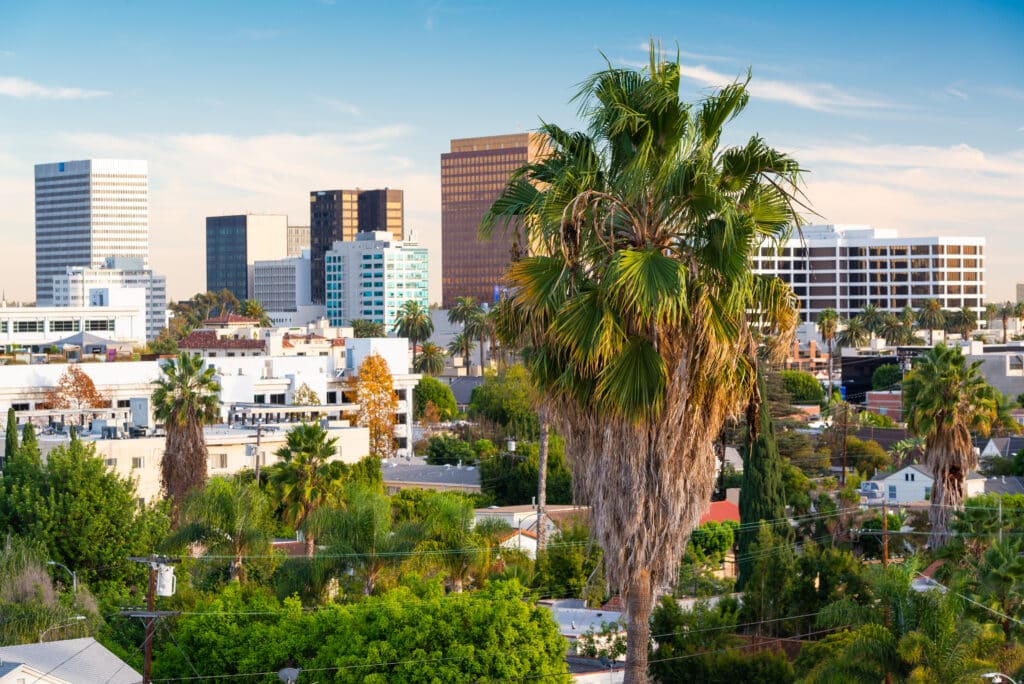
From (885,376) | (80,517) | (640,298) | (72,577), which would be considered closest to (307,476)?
(80,517)

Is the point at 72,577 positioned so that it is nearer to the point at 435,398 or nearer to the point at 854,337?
the point at 435,398

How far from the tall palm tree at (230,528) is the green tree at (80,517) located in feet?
12.9

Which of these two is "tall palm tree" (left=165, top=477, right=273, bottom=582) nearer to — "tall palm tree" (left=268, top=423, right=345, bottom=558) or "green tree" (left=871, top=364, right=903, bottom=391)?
"tall palm tree" (left=268, top=423, right=345, bottom=558)

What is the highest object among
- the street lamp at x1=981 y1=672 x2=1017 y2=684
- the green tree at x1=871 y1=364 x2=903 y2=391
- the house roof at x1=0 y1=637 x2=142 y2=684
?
the green tree at x1=871 y1=364 x2=903 y2=391

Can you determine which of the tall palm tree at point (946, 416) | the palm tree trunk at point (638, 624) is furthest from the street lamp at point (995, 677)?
the tall palm tree at point (946, 416)

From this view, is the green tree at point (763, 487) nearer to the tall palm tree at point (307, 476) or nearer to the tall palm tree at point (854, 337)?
the tall palm tree at point (307, 476)

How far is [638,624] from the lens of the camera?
19172 millimetres

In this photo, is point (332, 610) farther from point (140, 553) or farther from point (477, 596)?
point (140, 553)

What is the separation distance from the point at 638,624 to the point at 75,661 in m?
18.1

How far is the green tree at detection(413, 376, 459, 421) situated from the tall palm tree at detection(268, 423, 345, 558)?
8903cm

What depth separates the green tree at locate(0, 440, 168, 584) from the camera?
53969mm

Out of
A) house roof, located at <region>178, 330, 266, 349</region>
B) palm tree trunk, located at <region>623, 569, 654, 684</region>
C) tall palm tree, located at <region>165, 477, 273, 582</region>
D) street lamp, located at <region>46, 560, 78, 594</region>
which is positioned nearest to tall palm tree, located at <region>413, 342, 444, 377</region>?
house roof, located at <region>178, 330, 266, 349</region>

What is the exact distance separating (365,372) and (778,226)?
4107 inches

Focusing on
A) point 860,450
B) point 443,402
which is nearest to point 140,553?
point 860,450
